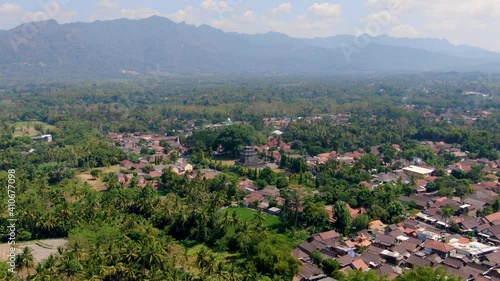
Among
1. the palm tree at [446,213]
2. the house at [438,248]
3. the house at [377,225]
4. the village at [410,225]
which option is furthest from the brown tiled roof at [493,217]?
the house at [377,225]

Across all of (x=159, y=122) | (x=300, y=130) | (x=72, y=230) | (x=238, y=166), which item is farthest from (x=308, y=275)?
(x=159, y=122)

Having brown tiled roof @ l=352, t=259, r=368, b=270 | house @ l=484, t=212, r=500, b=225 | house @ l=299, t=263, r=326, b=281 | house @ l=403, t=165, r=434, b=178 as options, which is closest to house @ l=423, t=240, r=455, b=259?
brown tiled roof @ l=352, t=259, r=368, b=270

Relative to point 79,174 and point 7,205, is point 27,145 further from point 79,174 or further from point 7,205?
point 7,205

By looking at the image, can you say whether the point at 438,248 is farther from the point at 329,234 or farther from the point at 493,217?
the point at 493,217

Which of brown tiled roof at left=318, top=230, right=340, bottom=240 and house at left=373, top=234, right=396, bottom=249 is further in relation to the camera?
brown tiled roof at left=318, top=230, right=340, bottom=240

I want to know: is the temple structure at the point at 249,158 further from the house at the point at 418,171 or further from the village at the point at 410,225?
the house at the point at 418,171

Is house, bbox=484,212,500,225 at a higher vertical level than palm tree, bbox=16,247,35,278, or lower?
lower

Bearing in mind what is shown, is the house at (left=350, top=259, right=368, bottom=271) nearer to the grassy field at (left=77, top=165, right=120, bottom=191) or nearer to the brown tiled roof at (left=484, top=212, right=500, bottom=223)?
the brown tiled roof at (left=484, top=212, right=500, bottom=223)
